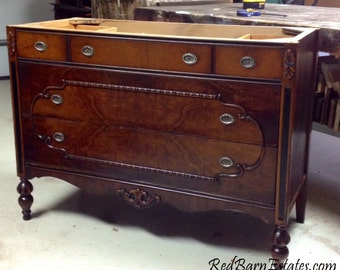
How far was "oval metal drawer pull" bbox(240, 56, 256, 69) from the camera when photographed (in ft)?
4.70

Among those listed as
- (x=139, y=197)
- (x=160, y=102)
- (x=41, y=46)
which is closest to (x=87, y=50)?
(x=41, y=46)

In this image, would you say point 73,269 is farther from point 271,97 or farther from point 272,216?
point 271,97

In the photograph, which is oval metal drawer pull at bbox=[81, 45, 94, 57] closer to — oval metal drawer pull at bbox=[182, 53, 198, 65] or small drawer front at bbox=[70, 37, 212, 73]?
small drawer front at bbox=[70, 37, 212, 73]

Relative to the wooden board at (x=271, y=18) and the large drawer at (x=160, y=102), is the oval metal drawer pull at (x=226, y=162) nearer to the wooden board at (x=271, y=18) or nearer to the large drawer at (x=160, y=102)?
the large drawer at (x=160, y=102)

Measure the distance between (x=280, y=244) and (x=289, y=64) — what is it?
55 centimetres

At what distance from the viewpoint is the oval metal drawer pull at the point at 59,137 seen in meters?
1.78

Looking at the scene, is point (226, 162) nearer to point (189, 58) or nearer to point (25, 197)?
point (189, 58)

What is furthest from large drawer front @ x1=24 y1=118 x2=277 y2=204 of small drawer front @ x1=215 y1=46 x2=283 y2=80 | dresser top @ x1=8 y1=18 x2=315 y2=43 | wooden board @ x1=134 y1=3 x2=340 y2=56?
wooden board @ x1=134 y1=3 x2=340 y2=56

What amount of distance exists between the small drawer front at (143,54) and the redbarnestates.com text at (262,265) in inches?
25.1

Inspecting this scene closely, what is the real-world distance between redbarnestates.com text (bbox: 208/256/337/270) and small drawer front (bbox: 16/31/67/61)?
0.86m

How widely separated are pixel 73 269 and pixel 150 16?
4.60ft

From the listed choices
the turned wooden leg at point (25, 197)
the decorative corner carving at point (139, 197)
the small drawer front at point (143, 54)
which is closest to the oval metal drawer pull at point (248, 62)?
the small drawer front at point (143, 54)

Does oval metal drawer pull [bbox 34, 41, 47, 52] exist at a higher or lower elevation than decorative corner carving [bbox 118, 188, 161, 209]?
higher

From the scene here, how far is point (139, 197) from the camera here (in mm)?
1720
